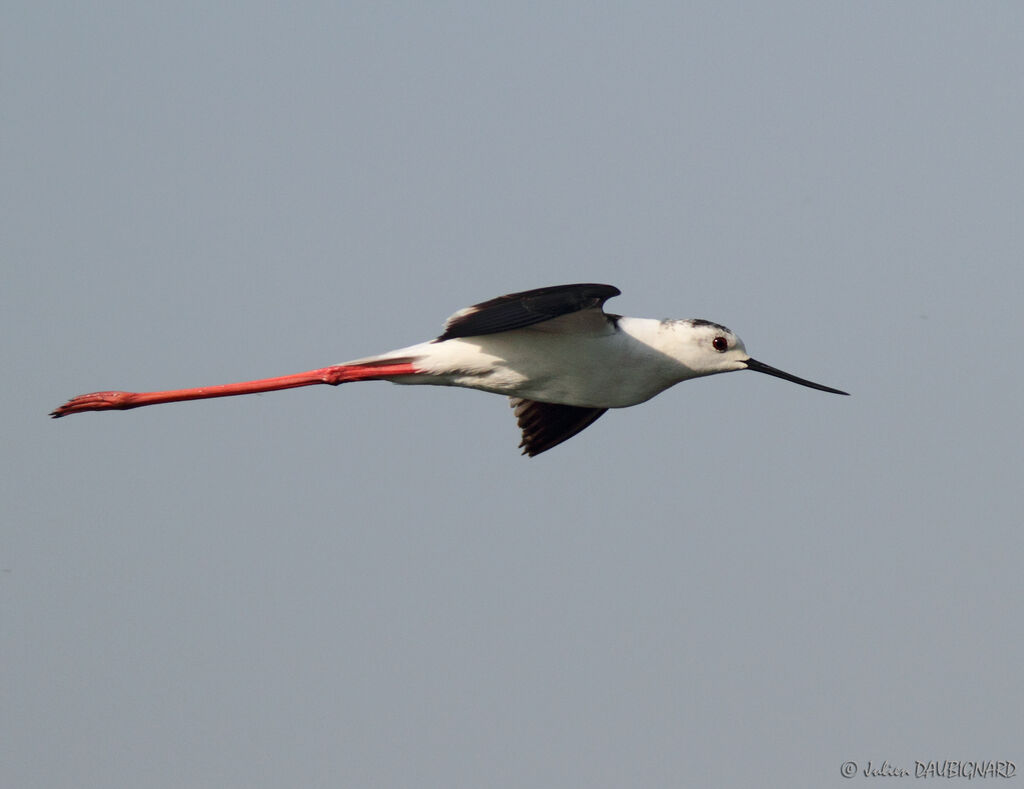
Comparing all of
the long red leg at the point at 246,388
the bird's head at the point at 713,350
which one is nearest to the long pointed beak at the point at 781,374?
the bird's head at the point at 713,350

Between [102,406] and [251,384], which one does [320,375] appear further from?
[102,406]

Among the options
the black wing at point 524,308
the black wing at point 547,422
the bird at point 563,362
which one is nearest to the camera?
the black wing at point 524,308

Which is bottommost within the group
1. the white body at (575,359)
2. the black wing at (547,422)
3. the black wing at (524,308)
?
the black wing at (547,422)

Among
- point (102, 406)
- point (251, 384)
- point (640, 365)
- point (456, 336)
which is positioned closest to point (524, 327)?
point (456, 336)

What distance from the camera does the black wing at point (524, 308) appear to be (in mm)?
10977

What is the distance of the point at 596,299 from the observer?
1130 cm

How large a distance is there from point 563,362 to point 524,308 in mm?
909

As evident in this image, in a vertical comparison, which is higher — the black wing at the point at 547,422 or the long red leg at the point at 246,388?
the long red leg at the point at 246,388

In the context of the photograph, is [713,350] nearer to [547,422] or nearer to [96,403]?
[547,422]

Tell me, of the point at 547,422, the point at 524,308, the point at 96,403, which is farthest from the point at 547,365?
the point at 96,403

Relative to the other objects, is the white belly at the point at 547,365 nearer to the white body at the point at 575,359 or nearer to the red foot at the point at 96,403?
the white body at the point at 575,359

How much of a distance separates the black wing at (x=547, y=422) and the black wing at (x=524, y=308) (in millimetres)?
2168

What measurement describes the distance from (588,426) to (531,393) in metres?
1.47

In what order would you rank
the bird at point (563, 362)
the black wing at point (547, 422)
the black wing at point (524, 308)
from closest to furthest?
the black wing at point (524, 308), the bird at point (563, 362), the black wing at point (547, 422)
